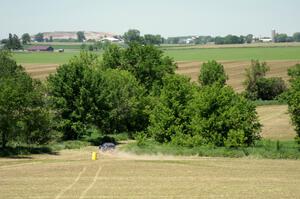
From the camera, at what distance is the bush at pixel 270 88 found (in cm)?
11219

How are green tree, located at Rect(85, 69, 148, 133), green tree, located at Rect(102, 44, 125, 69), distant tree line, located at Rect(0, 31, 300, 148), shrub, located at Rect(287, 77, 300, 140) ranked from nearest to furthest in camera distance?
distant tree line, located at Rect(0, 31, 300, 148) → shrub, located at Rect(287, 77, 300, 140) → green tree, located at Rect(85, 69, 148, 133) → green tree, located at Rect(102, 44, 125, 69)

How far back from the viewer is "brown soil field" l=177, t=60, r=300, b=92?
12955 centimetres

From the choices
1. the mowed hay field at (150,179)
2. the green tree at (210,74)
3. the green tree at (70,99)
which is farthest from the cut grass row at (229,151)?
the green tree at (210,74)

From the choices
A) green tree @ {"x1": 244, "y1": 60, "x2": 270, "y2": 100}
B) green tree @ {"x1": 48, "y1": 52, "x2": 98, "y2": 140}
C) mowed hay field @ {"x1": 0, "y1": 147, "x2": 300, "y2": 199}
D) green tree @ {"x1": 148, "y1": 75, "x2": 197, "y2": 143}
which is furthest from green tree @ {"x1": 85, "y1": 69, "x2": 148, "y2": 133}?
green tree @ {"x1": 244, "y1": 60, "x2": 270, "y2": 100}

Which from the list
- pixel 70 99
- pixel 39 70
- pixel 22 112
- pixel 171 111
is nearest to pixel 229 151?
pixel 171 111

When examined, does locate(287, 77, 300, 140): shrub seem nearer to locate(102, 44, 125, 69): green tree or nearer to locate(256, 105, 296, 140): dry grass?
locate(256, 105, 296, 140): dry grass

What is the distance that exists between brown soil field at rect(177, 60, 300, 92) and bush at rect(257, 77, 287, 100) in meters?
6.21

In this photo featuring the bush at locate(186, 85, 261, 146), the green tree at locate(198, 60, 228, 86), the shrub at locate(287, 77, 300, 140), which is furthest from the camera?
the green tree at locate(198, 60, 228, 86)

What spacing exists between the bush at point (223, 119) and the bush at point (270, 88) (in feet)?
181

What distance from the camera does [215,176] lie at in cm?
3506

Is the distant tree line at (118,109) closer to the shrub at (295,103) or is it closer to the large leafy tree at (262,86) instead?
the shrub at (295,103)

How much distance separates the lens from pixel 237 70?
479 feet

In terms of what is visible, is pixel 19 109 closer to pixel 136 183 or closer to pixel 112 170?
pixel 112 170

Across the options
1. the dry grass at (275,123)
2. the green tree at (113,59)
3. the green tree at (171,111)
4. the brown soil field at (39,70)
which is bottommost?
the dry grass at (275,123)
